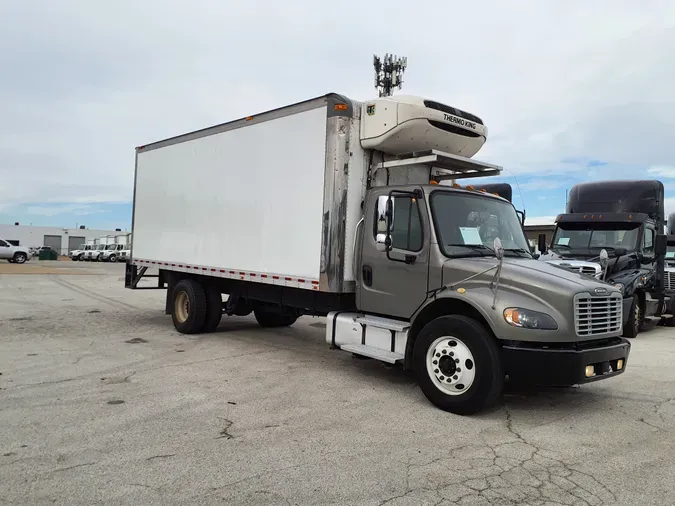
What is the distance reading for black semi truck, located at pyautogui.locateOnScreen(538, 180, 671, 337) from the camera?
11.1 meters

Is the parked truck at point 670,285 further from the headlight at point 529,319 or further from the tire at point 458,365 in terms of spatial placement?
the tire at point 458,365

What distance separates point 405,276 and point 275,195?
2.57m

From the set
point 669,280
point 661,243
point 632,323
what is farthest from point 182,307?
point 669,280

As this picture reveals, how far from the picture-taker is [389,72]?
27.5m

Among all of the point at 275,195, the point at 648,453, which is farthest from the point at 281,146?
the point at 648,453

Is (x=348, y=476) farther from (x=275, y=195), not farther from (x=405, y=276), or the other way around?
(x=275, y=195)

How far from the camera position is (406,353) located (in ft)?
20.0

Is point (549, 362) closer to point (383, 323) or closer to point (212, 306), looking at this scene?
point (383, 323)

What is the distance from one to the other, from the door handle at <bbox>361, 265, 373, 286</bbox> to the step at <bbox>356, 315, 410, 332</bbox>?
0.43 m

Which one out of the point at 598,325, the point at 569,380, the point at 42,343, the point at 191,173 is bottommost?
the point at 42,343

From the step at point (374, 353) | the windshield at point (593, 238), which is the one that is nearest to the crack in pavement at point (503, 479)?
the step at point (374, 353)

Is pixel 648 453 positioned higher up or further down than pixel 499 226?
further down

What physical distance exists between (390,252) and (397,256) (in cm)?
11

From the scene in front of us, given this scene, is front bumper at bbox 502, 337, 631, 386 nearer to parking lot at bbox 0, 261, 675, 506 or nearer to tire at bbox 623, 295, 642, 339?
parking lot at bbox 0, 261, 675, 506
